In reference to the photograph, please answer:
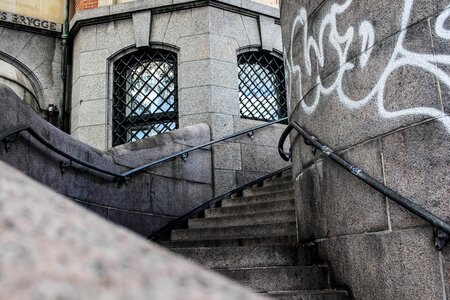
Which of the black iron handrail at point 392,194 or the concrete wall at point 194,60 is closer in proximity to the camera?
the black iron handrail at point 392,194

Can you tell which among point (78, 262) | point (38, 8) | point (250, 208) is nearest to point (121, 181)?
point (250, 208)

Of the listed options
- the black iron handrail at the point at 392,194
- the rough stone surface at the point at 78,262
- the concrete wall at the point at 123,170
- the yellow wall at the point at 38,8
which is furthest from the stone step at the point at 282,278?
the yellow wall at the point at 38,8

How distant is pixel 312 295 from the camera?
3.45 meters

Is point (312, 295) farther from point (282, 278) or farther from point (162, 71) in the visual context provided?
point (162, 71)

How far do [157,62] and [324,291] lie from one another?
7030 millimetres

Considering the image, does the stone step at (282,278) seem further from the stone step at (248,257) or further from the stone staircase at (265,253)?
the stone step at (248,257)

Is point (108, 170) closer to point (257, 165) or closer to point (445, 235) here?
point (257, 165)

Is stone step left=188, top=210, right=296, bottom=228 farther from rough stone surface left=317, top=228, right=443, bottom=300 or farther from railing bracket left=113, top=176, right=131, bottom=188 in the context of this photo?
rough stone surface left=317, top=228, right=443, bottom=300

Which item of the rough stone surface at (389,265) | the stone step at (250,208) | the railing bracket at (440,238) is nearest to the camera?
the railing bracket at (440,238)

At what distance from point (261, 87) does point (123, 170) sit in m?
4.07

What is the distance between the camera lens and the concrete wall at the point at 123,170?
189 inches

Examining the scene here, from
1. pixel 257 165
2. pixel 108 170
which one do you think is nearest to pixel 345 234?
pixel 108 170

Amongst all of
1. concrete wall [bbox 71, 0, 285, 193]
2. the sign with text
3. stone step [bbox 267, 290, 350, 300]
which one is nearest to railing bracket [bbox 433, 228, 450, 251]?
stone step [bbox 267, 290, 350, 300]

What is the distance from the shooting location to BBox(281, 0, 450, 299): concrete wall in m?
3.03
